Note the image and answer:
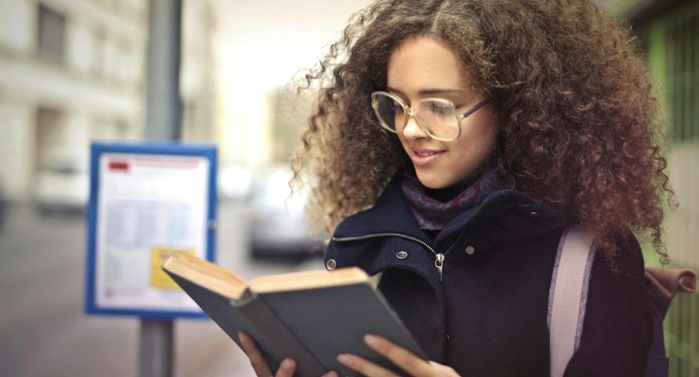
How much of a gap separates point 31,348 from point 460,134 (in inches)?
258

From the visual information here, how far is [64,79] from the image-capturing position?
2125 cm

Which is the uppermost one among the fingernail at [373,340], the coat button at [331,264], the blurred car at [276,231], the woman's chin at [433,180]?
the woman's chin at [433,180]

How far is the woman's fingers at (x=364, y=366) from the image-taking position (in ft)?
4.71

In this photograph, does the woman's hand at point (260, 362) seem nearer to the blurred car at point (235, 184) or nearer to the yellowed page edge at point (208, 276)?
the yellowed page edge at point (208, 276)

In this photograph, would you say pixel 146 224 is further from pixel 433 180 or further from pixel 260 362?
pixel 433 180

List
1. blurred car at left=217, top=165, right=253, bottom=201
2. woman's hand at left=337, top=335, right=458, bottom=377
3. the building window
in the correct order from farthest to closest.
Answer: blurred car at left=217, top=165, right=253, bottom=201
the building window
woman's hand at left=337, top=335, right=458, bottom=377

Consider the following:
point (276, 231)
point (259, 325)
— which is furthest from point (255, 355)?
point (276, 231)

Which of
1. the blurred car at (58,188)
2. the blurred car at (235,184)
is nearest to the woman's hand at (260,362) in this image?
the blurred car at (58,188)

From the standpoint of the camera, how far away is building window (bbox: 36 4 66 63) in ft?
63.3

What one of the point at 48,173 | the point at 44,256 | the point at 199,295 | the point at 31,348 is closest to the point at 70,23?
the point at 48,173

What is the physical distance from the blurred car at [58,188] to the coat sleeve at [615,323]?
57.3ft

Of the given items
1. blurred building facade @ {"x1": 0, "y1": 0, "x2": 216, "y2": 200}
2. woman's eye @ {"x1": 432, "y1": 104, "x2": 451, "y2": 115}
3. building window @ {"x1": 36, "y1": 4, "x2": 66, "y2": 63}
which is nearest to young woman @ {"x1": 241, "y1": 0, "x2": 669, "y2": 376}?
woman's eye @ {"x1": 432, "y1": 104, "x2": 451, "y2": 115}

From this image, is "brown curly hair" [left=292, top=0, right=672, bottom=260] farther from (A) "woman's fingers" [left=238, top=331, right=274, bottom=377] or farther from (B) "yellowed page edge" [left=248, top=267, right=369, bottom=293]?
(A) "woman's fingers" [left=238, top=331, right=274, bottom=377]

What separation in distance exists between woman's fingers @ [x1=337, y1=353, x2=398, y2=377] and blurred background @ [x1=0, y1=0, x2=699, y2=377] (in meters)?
0.98
